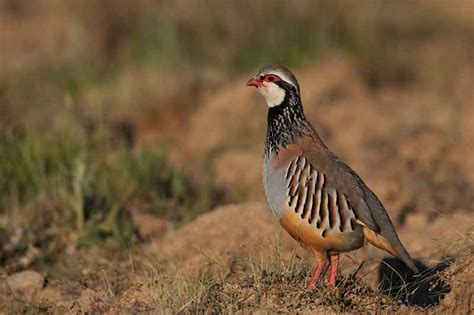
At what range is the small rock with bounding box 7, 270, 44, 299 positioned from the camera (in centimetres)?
605

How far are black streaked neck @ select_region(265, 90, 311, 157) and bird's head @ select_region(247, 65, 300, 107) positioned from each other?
0.02 m

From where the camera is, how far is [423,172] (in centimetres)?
887

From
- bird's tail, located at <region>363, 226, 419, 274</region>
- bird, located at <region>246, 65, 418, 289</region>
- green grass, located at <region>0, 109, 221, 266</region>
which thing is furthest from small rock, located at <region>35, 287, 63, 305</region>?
bird's tail, located at <region>363, 226, 419, 274</region>

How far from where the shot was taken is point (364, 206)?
5.09 m

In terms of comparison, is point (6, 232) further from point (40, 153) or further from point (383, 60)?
point (383, 60)

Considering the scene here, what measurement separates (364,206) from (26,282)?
2.46m

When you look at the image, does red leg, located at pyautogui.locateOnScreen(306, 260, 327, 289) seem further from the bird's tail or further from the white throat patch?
the white throat patch

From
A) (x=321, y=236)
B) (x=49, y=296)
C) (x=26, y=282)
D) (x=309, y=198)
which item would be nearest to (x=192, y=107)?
(x=26, y=282)

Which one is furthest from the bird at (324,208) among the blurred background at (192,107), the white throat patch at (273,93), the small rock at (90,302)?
the blurred background at (192,107)

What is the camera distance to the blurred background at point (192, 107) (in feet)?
24.9

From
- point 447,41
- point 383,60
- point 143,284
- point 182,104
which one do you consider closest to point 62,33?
point 182,104

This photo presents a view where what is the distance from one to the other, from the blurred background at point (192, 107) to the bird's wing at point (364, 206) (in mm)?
2303

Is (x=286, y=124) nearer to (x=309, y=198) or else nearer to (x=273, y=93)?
(x=273, y=93)

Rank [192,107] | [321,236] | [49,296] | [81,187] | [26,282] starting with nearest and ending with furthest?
[321,236], [49,296], [26,282], [81,187], [192,107]
